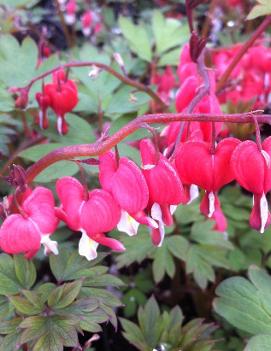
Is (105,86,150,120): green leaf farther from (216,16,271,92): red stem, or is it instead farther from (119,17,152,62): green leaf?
(119,17,152,62): green leaf

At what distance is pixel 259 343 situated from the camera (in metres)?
1.05

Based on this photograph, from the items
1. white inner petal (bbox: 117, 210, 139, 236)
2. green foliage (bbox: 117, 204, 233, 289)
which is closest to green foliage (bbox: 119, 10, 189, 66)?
green foliage (bbox: 117, 204, 233, 289)

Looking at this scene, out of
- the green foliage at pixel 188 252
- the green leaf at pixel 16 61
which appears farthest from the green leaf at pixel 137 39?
the green foliage at pixel 188 252

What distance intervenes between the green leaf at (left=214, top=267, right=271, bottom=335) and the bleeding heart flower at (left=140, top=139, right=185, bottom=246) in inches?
11.5

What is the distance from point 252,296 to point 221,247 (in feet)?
1.44

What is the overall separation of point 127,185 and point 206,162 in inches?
6.0

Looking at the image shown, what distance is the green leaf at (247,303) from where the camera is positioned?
3.76ft

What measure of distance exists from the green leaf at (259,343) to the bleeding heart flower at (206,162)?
1.00ft

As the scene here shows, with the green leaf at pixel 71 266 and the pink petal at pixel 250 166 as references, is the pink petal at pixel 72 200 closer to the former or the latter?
the green leaf at pixel 71 266

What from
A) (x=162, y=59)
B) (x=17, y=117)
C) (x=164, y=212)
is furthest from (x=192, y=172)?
(x=162, y=59)

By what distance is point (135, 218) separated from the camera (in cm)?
97

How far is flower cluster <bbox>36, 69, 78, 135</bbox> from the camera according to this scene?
4.51ft

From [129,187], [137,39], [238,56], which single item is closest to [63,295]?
[129,187]

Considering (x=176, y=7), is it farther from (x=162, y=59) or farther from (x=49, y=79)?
(x=49, y=79)
